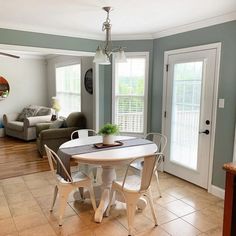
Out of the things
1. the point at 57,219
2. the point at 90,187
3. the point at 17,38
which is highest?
the point at 17,38

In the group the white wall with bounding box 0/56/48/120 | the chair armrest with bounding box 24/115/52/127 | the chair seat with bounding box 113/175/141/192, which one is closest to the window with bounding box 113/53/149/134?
the chair seat with bounding box 113/175/141/192

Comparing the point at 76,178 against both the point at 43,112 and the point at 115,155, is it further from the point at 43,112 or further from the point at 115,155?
the point at 43,112

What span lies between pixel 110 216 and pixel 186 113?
74.0 inches

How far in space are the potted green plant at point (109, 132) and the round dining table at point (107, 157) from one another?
0.17 m

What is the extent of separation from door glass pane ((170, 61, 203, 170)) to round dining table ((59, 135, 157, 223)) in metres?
0.92

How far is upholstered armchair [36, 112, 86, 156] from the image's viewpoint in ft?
16.2

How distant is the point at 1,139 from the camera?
21.9ft

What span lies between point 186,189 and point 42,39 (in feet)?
10.4

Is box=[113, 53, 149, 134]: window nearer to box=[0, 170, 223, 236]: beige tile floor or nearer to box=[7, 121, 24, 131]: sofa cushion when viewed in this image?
box=[0, 170, 223, 236]: beige tile floor

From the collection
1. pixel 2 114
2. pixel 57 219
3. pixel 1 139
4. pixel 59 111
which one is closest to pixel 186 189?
pixel 57 219

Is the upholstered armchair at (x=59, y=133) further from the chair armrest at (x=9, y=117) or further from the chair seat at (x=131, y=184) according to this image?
the chair seat at (x=131, y=184)

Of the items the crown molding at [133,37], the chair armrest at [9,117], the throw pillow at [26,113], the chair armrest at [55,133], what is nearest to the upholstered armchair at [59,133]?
the chair armrest at [55,133]

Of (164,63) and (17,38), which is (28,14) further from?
(164,63)

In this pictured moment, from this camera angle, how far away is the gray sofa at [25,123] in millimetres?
6266
